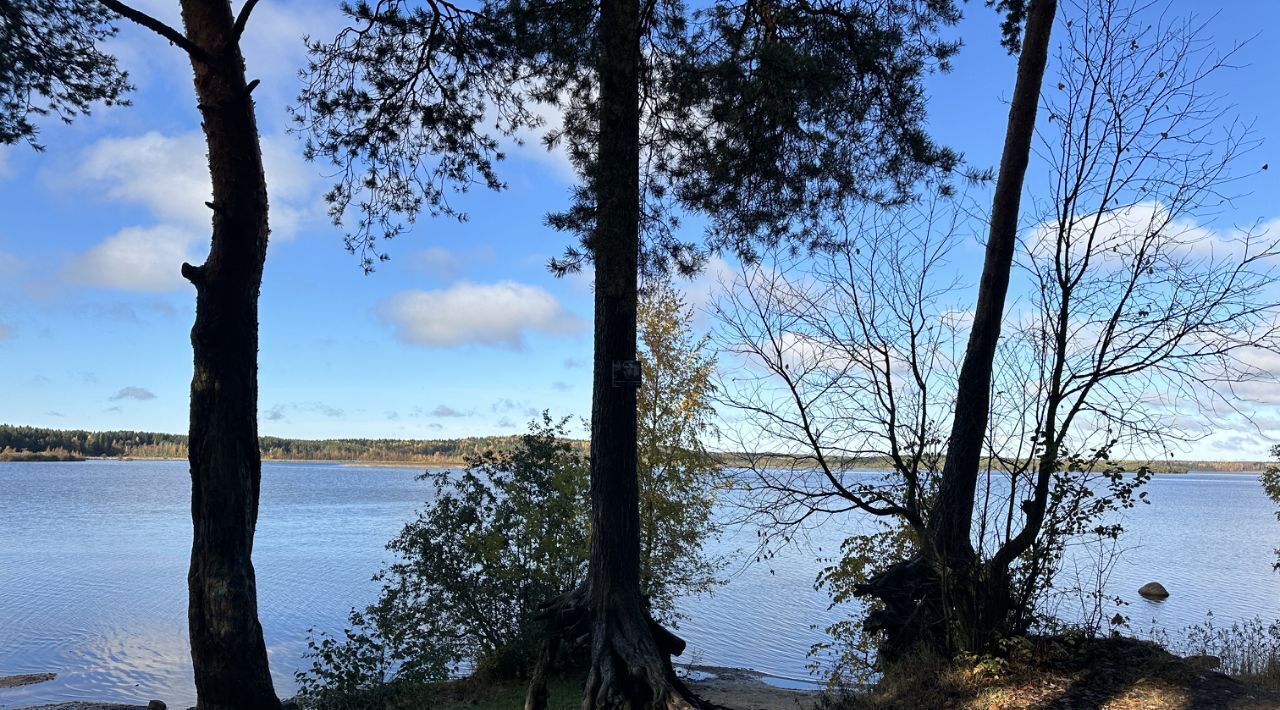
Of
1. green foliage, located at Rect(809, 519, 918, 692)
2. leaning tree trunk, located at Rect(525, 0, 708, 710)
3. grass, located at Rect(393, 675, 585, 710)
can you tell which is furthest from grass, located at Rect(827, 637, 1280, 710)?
grass, located at Rect(393, 675, 585, 710)

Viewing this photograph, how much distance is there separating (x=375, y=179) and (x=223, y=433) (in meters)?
3.17

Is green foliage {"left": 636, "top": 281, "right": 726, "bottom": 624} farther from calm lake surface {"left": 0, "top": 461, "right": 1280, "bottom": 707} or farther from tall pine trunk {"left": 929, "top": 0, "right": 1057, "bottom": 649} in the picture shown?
tall pine trunk {"left": 929, "top": 0, "right": 1057, "bottom": 649}

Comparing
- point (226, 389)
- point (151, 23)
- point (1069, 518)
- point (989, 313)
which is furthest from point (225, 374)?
point (1069, 518)

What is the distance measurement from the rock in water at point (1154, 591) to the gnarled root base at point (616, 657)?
22.6 m

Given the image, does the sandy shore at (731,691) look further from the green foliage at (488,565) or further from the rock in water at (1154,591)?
the rock in water at (1154,591)

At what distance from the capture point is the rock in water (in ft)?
75.2

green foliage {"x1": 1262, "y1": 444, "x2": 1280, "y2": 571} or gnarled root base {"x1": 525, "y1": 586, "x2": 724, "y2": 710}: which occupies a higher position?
green foliage {"x1": 1262, "y1": 444, "x2": 1280, "y2": 571}

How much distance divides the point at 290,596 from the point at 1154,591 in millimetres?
25841

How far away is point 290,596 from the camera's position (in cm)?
2320

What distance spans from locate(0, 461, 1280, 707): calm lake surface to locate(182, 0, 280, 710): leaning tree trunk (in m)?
8.77

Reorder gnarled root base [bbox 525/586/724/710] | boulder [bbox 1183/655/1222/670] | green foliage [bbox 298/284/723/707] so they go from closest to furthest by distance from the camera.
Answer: gnarled root base [bbox 525/586/724/710]
boulder [bbox 1183/655/1222/670]
green foliage [bbox 298/284/723/707]

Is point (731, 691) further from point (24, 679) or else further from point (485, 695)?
point (24, 679)

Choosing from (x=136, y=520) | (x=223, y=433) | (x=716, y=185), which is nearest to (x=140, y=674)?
(x=223, y=433)

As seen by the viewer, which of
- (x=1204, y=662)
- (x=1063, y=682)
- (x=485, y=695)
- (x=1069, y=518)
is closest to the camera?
(x=1063, y=682)
